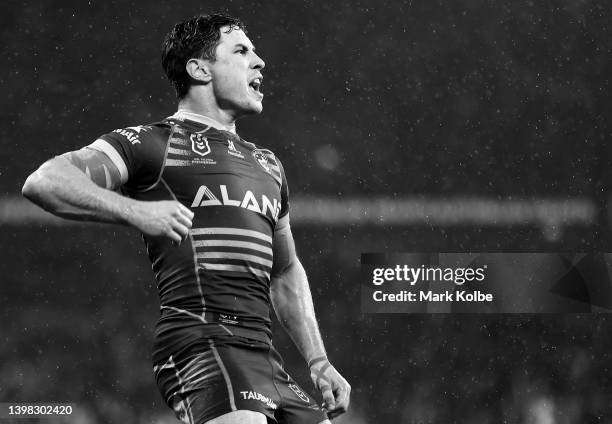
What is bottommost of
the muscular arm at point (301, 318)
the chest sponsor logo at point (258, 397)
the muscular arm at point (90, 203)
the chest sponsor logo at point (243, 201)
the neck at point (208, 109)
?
the chest sponsor logo at point (258, 397)

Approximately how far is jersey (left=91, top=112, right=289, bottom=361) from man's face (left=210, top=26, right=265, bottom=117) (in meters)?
0.18

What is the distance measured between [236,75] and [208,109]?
0.36 ft

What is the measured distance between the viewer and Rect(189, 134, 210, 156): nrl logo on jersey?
1.95 metres

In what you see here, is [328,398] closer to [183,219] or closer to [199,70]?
[183,219]

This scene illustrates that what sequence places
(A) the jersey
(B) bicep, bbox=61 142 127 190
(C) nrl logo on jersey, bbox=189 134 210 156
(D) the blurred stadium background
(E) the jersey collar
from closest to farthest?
(B) bicep, bbox=61 142 127 190, (A) the jersey, (C) nrl logo on jersey, bbox=189 134 210 156, (E) the jersey collar, (D) the blurred stadium background

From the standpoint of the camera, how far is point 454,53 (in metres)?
4.11

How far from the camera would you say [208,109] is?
6.98 feet

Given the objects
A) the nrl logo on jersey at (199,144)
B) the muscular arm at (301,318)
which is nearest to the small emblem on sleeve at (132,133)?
the nrl logo on jersey at (199,144)

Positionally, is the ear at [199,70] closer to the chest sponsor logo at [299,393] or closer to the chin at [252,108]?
the chin at [252,108]

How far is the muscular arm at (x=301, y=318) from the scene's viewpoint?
2.05 metres

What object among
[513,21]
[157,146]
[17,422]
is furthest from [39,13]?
[157,146]

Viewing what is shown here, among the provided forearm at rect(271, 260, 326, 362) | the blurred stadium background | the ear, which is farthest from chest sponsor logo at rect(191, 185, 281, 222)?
the blurred stadium background

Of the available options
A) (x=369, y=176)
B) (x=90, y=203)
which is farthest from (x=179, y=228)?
(x=369, y=176)

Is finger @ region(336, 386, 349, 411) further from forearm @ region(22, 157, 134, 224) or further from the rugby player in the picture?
forearm @ region(22, 157, 134, 224)
